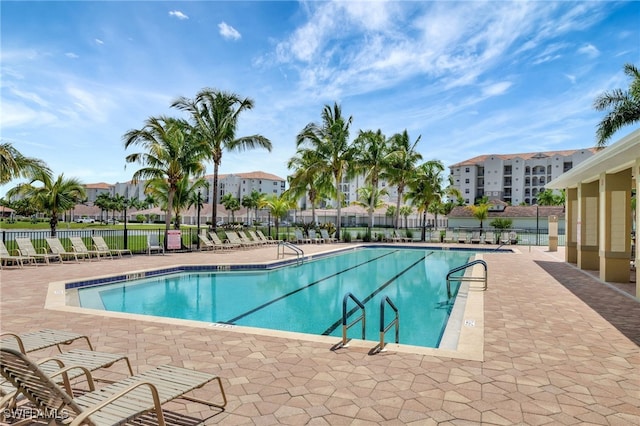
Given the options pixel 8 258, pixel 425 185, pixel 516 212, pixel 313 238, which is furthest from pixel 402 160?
pixel 516 212

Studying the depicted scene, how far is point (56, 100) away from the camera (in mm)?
12703

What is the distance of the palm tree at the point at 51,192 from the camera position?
17.0m

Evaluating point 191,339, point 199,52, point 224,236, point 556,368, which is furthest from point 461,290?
point 224,236

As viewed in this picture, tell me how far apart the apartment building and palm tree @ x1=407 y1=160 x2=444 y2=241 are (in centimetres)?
5808

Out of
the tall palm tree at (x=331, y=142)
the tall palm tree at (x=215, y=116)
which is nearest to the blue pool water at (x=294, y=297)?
the tall palm tree at (x=215, y=116)

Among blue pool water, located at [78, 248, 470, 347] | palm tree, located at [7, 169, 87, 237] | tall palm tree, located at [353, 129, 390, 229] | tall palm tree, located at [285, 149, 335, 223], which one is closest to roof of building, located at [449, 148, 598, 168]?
tall palm tree, located at [353, 129, 390, 229]

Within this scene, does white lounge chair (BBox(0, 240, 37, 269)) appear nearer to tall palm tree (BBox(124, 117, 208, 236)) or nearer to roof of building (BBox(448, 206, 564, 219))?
tall palm tree (BBox(124, 117, 208, 236))

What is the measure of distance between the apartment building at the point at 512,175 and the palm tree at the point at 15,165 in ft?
269

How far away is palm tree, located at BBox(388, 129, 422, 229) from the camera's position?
2781cm

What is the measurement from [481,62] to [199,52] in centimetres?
1059

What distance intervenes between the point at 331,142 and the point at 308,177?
2.82 meters

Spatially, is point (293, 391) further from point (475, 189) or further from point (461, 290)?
point (475, 189)

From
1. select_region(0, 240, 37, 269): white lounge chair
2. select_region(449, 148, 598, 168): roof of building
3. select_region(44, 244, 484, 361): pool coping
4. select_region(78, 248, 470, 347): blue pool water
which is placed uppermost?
select_region(449, 148, 598, 168): roof of building

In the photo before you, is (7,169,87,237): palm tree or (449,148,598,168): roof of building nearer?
(7,169,87,237): palm tree
